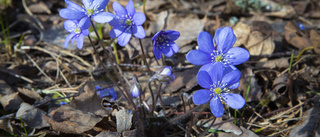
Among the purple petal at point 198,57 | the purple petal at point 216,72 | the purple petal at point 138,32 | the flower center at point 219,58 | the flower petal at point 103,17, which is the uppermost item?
the flower petal at point 103,17

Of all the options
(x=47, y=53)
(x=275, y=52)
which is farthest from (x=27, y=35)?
(x=275, y=52)

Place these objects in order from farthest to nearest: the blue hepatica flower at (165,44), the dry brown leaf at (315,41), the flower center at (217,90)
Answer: the dry brown leaf at (315,41) → the blue hepatica flower at (165,44) → the flower center at (217,90)

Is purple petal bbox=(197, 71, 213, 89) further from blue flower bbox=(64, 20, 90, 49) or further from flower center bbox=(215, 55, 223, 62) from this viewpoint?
blue flower bbox=(64, 20, 90, 49)

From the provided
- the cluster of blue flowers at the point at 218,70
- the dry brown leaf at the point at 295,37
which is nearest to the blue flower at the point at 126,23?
the cluster of blue flowers at the point at 218,70

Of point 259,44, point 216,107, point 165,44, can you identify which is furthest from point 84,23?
point 259,44

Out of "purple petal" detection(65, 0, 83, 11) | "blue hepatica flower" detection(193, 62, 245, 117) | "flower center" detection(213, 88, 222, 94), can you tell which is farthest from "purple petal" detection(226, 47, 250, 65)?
"purple petal" detection(65, 0, 83, 11)

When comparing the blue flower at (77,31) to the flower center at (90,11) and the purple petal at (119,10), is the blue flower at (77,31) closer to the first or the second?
the flower center at (90,11)
